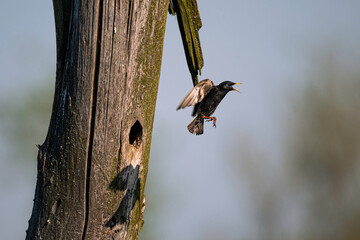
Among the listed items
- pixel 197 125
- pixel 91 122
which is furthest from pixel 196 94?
pixel 91 122

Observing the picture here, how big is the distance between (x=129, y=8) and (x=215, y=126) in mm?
2667

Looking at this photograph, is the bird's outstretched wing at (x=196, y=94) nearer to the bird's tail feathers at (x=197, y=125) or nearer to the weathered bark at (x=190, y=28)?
the weathered bark at (x=190, y=28)

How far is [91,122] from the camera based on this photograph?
2758 mm

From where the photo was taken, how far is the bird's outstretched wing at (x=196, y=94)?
421cm

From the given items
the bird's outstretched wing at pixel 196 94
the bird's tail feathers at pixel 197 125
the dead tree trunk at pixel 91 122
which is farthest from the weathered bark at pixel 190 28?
the bird's tail feathers at pixel 197 125

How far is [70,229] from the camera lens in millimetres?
2736

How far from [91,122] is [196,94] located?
1852 millimetres

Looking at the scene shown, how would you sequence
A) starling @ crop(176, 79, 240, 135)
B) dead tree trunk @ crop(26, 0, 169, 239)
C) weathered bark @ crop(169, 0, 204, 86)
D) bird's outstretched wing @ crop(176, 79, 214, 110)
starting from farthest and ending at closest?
starling @ crop(176, 79, 240, 135)
bird's outstretched wing @ crop(176, 79, 214, 110)
weathered bark @ crop(169, 0, 204, 86)
dead tree trunk @ crop(26, 0, 169, 239)

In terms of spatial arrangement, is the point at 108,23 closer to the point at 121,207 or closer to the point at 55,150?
the point at 55,150

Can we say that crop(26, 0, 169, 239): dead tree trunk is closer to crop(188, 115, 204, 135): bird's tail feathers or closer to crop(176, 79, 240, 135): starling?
crop(176, 79, 240, 135): starling

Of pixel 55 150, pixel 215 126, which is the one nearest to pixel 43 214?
pixel 55 150

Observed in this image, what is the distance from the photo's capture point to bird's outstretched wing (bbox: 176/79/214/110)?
4208mm

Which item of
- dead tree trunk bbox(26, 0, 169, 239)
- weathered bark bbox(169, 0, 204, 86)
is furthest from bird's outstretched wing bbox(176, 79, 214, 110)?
dead tree trunk bbox(26, 0, 169, 239)

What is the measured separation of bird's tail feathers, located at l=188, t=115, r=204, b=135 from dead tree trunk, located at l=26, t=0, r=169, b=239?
8.56ft
